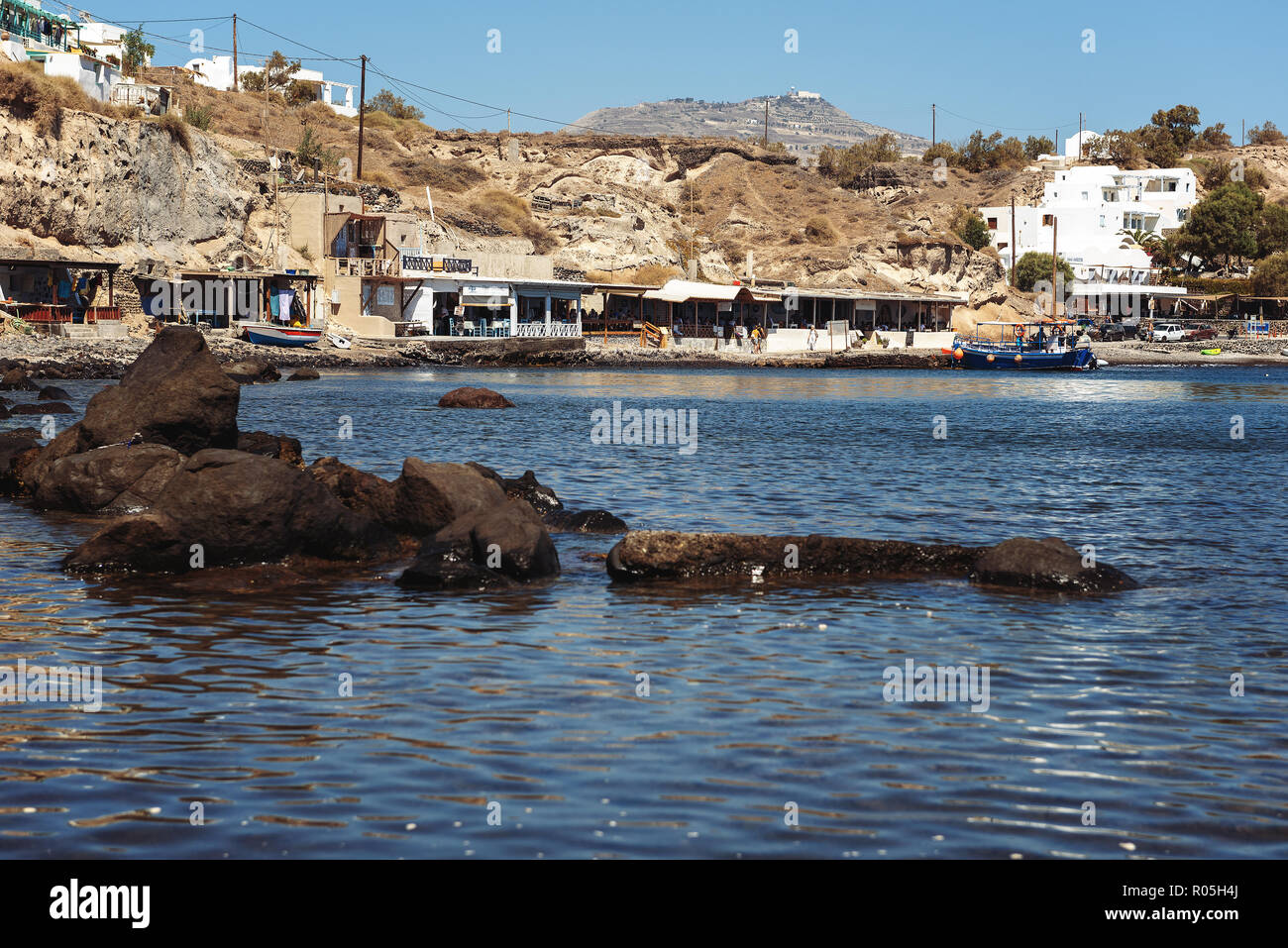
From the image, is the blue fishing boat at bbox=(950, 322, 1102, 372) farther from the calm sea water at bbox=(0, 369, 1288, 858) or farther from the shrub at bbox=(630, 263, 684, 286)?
the calm sea water at bbox=(0, 369, 1288, 858)

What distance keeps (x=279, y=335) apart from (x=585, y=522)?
48968 mm

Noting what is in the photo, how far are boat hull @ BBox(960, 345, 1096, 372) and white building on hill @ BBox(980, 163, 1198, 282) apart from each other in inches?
1401

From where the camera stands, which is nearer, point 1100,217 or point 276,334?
point 276,334

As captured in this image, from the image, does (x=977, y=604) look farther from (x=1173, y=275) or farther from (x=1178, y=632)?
(x=1173, y=275)

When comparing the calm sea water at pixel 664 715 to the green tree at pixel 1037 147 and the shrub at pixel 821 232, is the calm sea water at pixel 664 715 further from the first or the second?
the green tree at pixel 1037 147

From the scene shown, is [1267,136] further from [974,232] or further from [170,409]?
[170,409]

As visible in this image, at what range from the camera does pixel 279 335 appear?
62375 millimetres

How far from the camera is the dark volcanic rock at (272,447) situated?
2065cm

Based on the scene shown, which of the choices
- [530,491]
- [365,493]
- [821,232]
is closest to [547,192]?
[821,232]

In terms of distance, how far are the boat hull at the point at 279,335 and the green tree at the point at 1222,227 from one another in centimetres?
8295

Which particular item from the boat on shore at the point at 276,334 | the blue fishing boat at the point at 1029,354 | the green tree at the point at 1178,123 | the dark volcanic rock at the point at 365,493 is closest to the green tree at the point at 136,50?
the boat on shore at the point at 276,334
